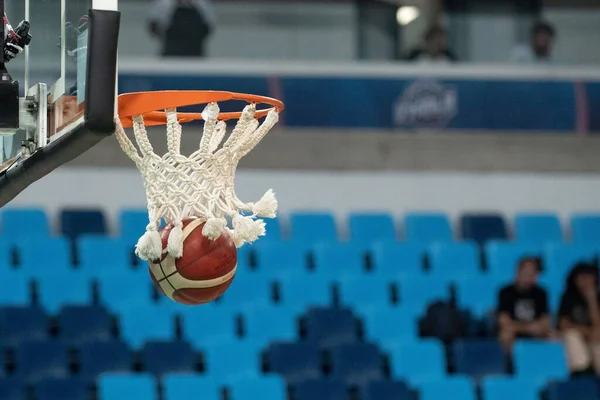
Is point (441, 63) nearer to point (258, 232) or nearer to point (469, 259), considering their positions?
point (469, 259)

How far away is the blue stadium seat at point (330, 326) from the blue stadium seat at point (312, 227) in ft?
3.94

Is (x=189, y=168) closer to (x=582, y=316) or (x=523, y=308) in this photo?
(x=523, y=308)

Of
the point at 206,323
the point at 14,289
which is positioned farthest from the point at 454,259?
the point at 14,289

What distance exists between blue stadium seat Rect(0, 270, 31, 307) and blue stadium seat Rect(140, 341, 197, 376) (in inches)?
37.7

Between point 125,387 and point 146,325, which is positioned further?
point 146,325

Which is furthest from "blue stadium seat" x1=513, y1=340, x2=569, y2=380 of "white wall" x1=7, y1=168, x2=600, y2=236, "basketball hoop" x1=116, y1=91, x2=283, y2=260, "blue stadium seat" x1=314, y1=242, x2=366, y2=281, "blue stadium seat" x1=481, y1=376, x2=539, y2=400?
"basketball hoop" x1=116, y1=91, x2=283, y2=260

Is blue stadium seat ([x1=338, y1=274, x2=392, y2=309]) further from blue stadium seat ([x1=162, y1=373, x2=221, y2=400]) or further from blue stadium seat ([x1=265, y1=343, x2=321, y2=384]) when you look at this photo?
blue stadium seat ([x1=162, y1=373, x2=221, y2=400])

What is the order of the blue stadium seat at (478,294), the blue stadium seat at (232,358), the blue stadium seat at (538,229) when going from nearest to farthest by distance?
the blue stadium seat at (232,358) → the blue stadium seat at (478,294) → the blue stadium seat at (538,229)

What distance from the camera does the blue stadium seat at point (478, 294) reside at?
329 inches

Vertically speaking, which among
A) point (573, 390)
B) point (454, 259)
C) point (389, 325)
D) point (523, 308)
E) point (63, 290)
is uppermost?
point (454, 259)

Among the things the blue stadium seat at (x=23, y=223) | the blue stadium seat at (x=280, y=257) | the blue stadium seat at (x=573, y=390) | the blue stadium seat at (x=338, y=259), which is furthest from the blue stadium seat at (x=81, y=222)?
the blue stadium seat at (x=573, y=390)

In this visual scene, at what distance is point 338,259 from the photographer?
28.0 ft

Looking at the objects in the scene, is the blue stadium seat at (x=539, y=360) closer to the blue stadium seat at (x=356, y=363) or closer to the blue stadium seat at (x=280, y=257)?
the blue stadium seat at (x=356, y=363)

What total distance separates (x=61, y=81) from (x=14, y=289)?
14.5 ft
